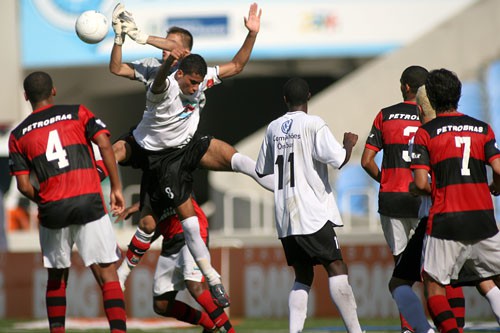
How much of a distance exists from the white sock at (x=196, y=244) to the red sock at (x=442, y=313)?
2.35 metres

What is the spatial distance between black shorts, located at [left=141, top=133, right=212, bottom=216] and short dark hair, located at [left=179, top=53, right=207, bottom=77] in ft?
2.53

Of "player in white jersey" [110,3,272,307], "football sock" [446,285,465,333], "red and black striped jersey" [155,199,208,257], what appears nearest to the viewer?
"football sock" [446,285,465,333]

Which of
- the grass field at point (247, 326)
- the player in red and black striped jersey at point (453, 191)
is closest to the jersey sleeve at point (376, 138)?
the player in red and black striped jersey at point (453, 191)

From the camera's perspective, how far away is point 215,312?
10406 mm

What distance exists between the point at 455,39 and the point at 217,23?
25.3 feet

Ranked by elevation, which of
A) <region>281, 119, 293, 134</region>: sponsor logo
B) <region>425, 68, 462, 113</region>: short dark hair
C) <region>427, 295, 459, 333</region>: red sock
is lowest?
<region>427, 295, 459, 333</region>: red sock

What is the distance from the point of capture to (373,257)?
52.7 ft

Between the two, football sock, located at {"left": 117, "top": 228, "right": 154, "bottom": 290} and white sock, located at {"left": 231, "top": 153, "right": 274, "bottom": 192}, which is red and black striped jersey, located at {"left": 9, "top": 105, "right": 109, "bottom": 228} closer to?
white sock, located at {"left": 231, "top": 153, "right": 274, "bottom": 192}

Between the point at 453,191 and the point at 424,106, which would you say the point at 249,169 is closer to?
the point at 424,106

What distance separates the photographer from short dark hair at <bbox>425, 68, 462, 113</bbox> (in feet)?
27.2

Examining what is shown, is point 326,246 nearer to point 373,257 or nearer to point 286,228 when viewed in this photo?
point 286,228

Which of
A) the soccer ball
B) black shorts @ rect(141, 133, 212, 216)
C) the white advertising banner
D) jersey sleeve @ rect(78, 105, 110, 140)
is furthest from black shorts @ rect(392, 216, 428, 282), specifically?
the white advertising banner

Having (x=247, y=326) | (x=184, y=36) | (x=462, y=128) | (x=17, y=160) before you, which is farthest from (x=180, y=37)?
(x=247, y=326)

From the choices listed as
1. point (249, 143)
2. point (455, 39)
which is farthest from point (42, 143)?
point (455, 39)
